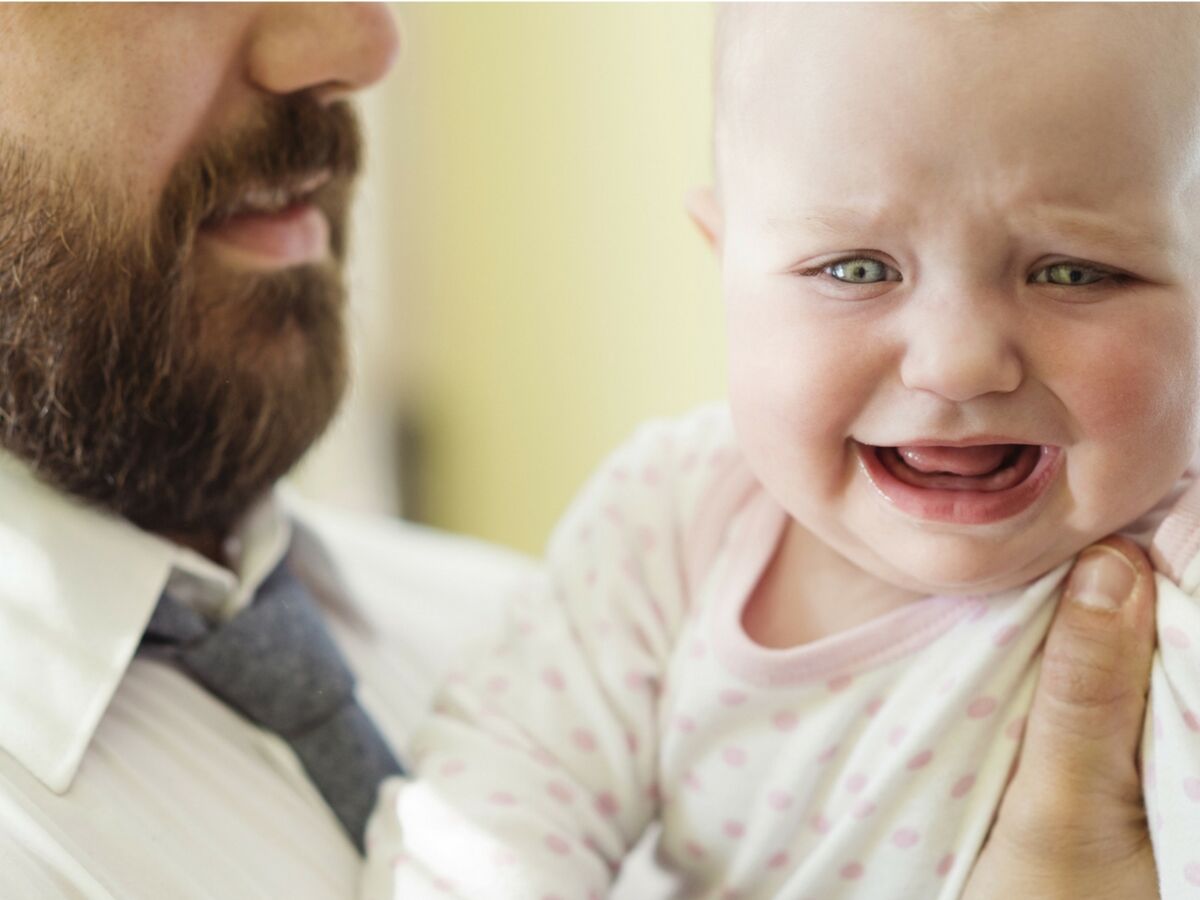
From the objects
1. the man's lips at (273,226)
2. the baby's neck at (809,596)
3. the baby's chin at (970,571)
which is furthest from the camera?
the man's lips at (273,226)

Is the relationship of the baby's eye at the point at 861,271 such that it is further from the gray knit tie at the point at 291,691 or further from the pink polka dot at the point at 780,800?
the gray knit tie at the point at 291,691

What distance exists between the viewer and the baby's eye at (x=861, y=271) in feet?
2.45

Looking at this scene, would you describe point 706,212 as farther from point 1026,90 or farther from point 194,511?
point 194,511

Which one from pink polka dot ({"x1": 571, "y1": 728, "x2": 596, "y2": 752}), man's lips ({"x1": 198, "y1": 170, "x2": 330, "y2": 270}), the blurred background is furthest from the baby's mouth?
the blurred background

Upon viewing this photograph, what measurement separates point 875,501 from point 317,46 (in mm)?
640

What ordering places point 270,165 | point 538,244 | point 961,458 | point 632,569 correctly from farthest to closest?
point 538,244
point 270,165
point 632,569
point 961,458

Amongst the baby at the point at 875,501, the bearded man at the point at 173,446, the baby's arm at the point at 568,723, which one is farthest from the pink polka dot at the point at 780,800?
the bearded man at the point at 173,446

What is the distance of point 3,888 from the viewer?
2.52ft

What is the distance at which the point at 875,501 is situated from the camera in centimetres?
79

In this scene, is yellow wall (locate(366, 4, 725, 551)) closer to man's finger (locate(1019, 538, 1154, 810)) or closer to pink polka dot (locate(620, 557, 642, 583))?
pink polka dot (locate(620, 557, 642, 583))

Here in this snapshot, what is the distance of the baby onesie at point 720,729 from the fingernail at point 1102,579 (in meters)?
0.02

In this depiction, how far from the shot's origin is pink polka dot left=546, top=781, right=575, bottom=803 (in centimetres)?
92

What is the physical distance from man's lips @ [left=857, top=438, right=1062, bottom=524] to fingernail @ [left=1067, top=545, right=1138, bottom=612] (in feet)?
0.25

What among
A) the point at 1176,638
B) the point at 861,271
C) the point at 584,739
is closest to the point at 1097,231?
the point at 861,271
